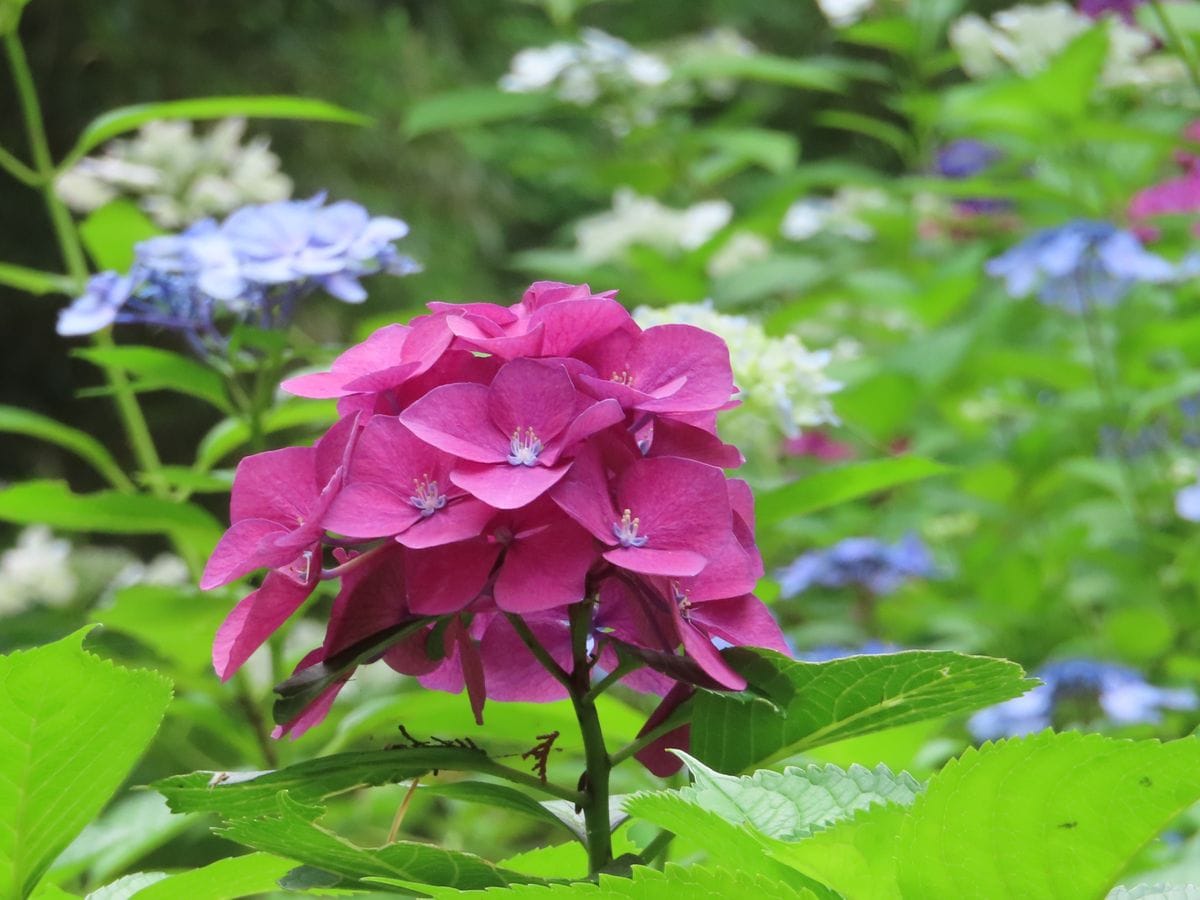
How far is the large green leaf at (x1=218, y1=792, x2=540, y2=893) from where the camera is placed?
17.4 inches

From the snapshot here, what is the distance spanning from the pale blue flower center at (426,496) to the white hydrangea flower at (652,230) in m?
1.59

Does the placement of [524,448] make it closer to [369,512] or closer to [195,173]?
[369,512]

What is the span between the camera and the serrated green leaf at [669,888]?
38 cm

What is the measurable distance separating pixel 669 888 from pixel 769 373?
2.30 feet

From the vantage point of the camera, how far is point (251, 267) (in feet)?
2.94

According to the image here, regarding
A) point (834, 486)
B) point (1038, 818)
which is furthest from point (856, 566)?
point (1038, 818)

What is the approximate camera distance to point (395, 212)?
14.6 ft

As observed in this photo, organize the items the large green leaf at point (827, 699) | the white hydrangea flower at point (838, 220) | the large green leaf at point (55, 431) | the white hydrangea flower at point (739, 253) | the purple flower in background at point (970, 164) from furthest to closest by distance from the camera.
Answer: the white hydrangea flower at point (838, 220)
the purple flower in background at point (970, 164)
the white hydrangea flower at point (739, 253)
the large green leaf at point (55, 431)
the large green leaf at point (827, 699)

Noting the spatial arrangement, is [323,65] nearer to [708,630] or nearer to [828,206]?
[828,206]

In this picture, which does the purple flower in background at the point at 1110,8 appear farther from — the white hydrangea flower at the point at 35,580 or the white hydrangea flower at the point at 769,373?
the white hydrangea flower at the point at 35,580

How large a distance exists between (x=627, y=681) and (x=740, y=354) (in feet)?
1.75

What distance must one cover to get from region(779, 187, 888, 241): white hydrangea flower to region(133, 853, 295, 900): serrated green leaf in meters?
2.29

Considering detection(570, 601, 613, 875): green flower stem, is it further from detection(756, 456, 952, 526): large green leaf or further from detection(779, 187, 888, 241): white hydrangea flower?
detection(779, 187, 888, 241): white hydrangea flower

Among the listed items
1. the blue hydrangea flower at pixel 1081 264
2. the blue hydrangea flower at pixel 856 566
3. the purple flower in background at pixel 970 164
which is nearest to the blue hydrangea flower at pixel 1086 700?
the blue hydrangea flower at pixel 856 566
